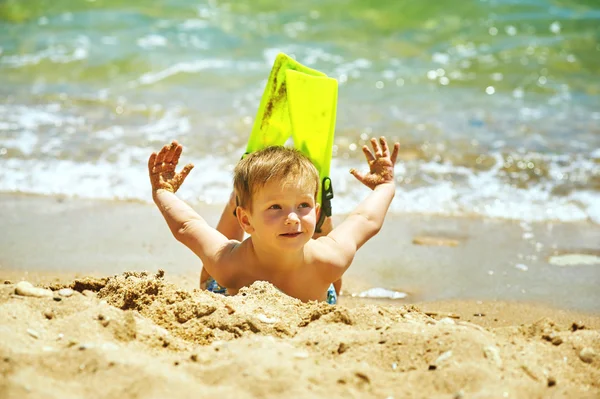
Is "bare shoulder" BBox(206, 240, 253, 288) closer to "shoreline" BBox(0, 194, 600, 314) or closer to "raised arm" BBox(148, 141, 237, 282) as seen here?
"raised arm" BBox(148, 141, 237, 282)

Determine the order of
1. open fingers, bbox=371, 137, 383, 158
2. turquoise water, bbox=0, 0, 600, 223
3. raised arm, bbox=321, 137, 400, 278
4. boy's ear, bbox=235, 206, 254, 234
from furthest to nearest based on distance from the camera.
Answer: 1. turquoise water, bbox=0, 0, 600, 223
2. open fingers, bbox=371, 137, 383, 158
3. raised arm, bbox=321, 137, 400, 278
4. boy's ear, bbox=235, 206, 254, 234

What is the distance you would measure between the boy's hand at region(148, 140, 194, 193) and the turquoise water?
63.6 inches

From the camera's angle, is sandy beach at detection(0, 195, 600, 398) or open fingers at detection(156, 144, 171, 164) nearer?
sandy beach at detection(0, 195, 600, 398)

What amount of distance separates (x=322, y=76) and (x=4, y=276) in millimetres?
1886

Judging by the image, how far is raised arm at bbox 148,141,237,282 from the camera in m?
3.21

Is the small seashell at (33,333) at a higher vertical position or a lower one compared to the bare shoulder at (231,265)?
higher

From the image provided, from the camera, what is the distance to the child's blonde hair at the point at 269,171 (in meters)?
3.04

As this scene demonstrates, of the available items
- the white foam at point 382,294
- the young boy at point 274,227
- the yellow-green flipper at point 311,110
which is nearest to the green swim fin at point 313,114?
the yellow-green flipper at point 311,110

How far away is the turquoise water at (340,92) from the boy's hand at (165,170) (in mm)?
1616

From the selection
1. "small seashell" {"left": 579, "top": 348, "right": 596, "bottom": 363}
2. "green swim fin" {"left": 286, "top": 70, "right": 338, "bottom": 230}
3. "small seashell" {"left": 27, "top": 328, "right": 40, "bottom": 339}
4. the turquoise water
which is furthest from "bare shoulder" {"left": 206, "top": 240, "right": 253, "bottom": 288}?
the turquoise water

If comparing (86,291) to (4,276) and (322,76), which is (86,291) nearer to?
(4,276)

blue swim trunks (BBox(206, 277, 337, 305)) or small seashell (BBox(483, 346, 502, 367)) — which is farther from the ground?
small seashell (BBox(483, 346, 502, 367))

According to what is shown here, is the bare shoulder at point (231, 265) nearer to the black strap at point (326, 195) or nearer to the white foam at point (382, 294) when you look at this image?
the black strap at point (326, 195)

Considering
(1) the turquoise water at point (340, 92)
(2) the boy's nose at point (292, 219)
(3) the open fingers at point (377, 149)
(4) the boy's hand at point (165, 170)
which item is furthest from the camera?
(1) the turquoise water at point (340, 92)
